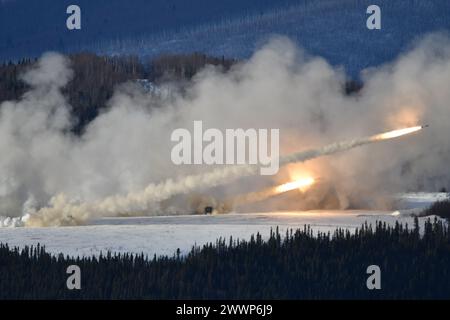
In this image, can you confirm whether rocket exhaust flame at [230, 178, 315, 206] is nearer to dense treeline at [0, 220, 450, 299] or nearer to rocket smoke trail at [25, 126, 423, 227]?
rocket smoke trail at [25, 126, 423, 227]

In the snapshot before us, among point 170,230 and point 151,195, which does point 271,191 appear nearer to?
point 151,195

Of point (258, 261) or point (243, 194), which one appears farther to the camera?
point (243, 194)

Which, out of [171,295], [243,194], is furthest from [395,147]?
[171,295]

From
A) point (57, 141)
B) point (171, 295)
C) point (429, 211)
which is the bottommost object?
point (171, 295)

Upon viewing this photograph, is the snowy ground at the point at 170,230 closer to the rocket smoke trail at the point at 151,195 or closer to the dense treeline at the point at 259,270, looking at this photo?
the rocket smoke trail at the point at 151,195

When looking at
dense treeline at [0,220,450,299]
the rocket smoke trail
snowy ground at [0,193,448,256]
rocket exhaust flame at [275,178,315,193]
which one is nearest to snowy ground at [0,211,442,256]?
snowy ground at [0,193,448,256]

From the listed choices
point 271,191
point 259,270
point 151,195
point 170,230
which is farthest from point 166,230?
point 271,191

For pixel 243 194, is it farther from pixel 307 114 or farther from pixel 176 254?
pixel 176 254
